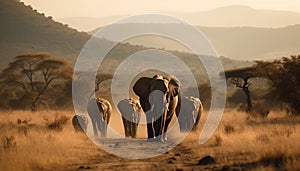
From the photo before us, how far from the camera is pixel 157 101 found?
15500 mm

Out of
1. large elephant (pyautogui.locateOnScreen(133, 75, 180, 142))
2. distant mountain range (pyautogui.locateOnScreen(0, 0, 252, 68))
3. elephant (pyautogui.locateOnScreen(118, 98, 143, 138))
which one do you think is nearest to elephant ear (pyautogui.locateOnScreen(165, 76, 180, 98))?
large elephant (pyautogui.locateOnScreen(133, 75, 180, 142))

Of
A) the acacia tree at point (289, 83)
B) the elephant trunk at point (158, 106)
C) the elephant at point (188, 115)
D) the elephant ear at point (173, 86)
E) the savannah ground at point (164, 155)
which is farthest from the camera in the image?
the acacia tree at point (289, 83)

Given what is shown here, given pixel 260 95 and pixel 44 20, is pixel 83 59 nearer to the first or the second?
pixel 44 20

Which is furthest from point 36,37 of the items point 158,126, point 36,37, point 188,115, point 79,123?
point 158,126

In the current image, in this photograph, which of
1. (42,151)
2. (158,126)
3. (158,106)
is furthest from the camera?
(158,126)

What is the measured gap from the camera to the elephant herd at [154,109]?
1556cm

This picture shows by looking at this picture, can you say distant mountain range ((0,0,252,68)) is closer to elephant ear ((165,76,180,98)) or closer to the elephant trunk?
elephant ear ((165,76,180,98))

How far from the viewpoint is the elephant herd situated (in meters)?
15.6

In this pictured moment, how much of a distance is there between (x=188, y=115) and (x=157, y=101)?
4847 mm

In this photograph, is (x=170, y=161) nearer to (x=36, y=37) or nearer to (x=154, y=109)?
(x=154, y=109)

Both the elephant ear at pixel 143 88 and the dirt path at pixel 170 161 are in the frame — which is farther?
the elephant ear at pixel 143 88

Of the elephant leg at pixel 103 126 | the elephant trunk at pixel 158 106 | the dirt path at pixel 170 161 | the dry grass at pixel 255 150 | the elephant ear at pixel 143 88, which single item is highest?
the elephant ear at pixel 143 88

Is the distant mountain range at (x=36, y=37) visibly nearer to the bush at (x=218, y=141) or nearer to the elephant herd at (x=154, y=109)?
the elephant herd at (x=154, y=109)

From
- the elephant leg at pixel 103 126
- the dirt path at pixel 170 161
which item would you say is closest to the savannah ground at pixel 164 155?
the dirt path at pixel 170 161
